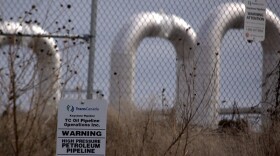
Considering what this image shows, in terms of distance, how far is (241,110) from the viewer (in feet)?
25.2

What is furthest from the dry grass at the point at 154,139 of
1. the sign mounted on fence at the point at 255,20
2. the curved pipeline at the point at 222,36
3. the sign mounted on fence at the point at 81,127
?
the curved pipeline at the point at 222,36

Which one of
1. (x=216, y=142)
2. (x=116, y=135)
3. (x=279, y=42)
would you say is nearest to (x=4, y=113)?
(x=116, y=135)

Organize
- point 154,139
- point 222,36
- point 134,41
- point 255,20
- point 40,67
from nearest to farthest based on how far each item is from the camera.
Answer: point 40,67 < point 154,139 < point 255,20 < point 222,36 < point 134,41

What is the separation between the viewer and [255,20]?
22.4ft

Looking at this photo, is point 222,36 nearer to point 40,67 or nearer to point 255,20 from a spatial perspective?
point 255,20

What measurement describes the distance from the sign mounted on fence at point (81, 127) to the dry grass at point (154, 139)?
3.82 ft

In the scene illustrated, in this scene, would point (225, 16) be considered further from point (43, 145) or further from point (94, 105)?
point (94, 105)

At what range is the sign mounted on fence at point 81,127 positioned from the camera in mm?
5008

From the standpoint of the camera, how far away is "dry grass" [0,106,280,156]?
20.8ft

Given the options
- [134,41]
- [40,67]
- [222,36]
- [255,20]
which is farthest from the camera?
[134,41]

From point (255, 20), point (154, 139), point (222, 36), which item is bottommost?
point (154, 139)

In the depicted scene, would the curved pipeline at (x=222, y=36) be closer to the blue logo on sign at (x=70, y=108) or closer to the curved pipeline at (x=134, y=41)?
the curved pipeline at (x=134, y=41)

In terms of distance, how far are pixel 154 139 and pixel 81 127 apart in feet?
5.72

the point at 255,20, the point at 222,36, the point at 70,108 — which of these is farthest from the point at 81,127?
the point at 222,36
